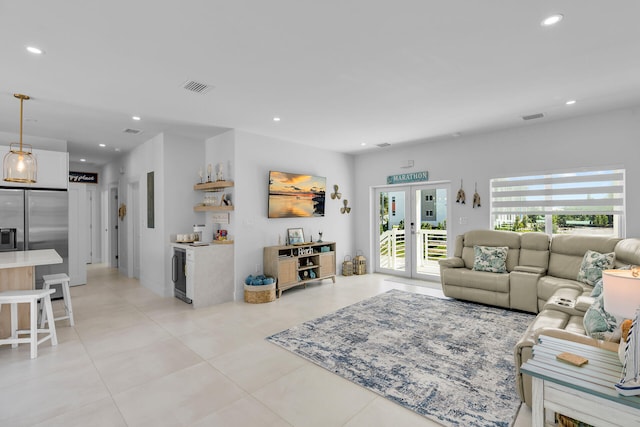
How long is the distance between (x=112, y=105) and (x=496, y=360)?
5068mm

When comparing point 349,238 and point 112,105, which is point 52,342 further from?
point 349,238

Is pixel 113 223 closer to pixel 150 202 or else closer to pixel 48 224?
pixel 48 224

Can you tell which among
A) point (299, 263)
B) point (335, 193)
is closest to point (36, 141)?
point (299, 263)

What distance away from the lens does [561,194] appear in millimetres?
4688

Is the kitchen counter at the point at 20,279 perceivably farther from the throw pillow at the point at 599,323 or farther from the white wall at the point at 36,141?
the throw pillow at the point at 599,323

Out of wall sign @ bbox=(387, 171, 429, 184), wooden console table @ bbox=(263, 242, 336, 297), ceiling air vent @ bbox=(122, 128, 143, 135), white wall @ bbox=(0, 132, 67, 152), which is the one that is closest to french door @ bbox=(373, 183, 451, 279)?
wall sign @ bbox=(387, 171, 429, 184)

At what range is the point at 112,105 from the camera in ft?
12.5

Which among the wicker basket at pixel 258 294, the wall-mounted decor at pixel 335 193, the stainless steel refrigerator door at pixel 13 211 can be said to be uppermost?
the wall-mounted decor at pixel 335 193

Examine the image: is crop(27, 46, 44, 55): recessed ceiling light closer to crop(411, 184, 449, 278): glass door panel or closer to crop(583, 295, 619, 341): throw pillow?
crop(583, 295, 619, 341): throw pillow

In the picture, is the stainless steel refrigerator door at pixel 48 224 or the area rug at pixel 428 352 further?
the stainless steel refrigerator door at pixel 48 224

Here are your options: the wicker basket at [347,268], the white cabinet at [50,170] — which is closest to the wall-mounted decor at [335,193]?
the wicker basket at [347,268]

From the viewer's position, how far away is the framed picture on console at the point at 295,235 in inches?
225

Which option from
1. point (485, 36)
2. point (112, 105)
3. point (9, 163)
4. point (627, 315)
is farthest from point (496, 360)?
point (9, 163)

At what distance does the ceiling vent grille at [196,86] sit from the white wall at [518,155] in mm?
4176
